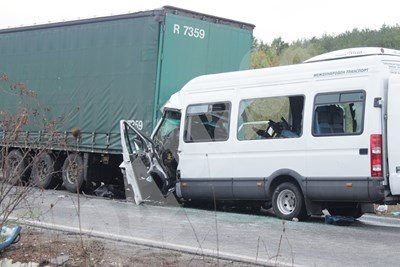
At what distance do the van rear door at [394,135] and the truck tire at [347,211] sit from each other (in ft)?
4.68

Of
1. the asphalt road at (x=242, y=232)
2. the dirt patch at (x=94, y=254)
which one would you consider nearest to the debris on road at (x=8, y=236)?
the dirt patch at (x=94, y=254)

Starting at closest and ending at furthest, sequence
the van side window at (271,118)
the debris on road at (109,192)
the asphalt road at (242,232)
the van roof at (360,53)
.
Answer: the asphalt road at (242,232) < the van roof at (360,53) < the van side window at (271,118) < the debris on road at (109,192)

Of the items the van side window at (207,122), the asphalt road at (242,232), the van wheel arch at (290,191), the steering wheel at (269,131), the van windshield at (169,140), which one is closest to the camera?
the asphalt road at (242,232)

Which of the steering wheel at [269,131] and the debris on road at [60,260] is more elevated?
the steering wheel at [269,131]

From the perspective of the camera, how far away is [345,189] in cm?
980

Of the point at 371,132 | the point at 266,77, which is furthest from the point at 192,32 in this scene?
the point at 371,132

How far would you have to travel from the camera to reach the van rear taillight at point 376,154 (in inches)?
373

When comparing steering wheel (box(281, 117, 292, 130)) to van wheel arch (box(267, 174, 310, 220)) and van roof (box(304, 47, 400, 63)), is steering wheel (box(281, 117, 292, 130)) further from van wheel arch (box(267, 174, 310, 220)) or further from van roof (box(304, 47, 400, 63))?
van roof (box(304, 47, 400, 63))

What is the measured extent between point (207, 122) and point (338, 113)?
114 inches

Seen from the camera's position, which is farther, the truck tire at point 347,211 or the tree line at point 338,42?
the tree line at point 338,42

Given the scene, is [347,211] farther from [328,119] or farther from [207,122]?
[207,122]

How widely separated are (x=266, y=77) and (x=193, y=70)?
3.56 metres

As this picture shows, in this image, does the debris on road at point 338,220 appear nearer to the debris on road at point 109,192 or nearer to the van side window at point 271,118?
the van side window at point 271,118

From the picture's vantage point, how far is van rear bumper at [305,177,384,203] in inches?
374
